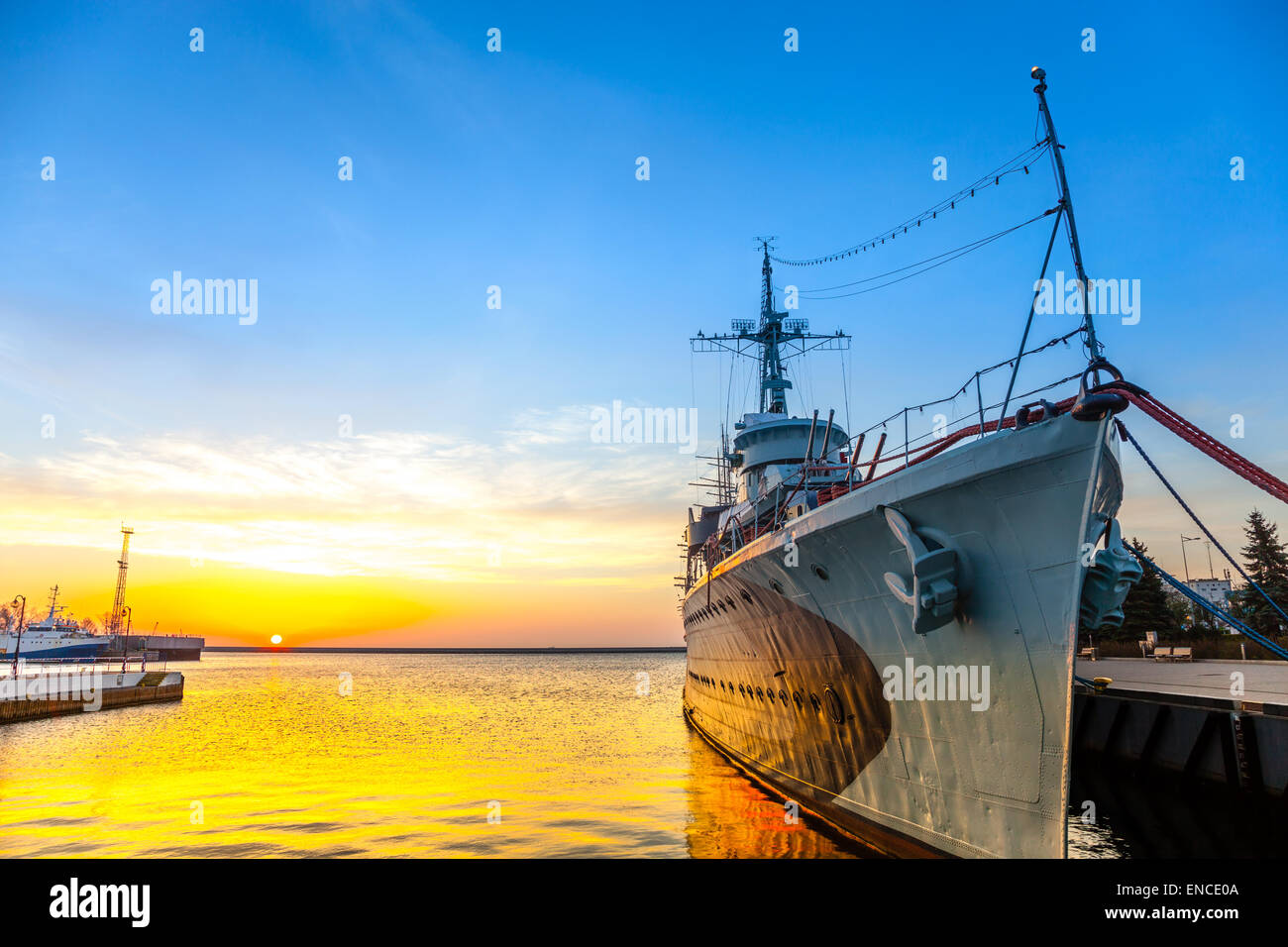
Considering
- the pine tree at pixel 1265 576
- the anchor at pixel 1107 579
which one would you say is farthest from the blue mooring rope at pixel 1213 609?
the pine tree at pixel 1265 576

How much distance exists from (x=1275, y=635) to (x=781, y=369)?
101ft

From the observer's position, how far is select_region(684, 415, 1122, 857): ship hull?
20.5ft

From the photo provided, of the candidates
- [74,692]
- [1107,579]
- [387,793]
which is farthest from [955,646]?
[74,692]

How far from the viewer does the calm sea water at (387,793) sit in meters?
11.5

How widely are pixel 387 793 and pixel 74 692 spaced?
3092 centimetres

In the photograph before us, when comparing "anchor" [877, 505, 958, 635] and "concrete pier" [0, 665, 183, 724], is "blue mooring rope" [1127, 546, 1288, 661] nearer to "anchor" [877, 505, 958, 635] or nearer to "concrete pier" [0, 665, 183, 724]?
"anchor" [877, 505, 958, 635]

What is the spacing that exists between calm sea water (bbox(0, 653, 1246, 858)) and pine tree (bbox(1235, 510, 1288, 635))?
99.1ft

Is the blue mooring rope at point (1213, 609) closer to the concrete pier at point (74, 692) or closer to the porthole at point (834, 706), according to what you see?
the porthole at point (834, 706)

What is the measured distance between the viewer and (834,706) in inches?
384

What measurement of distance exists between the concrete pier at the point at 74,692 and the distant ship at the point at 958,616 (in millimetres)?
36838

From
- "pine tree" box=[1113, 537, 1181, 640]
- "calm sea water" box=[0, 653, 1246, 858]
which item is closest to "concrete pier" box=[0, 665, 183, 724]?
"calm sea water" box=[0, 653, 1246, 858]
